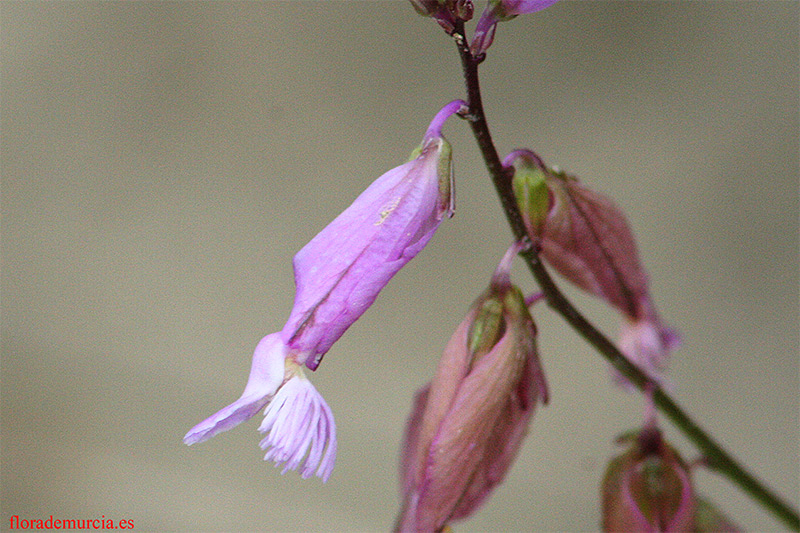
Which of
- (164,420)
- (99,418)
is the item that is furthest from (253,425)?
(99,418)

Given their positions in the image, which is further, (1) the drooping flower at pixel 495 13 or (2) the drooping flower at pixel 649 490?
(2) the drooping flower at pixel 649 490

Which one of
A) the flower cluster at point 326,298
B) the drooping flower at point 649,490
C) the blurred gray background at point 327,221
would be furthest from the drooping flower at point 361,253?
the blurred gray background at point 327,221

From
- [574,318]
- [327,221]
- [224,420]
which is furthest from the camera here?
[327,221]

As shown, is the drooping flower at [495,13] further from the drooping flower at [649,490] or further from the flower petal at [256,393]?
the drooping flower at [649,490]

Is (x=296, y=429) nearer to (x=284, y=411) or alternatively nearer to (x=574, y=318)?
(x=284, y=411)

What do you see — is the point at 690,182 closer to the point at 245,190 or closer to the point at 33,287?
the point at 245,190

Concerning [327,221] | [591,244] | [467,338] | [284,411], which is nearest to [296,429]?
[284,411]

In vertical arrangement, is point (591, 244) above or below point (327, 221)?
below
